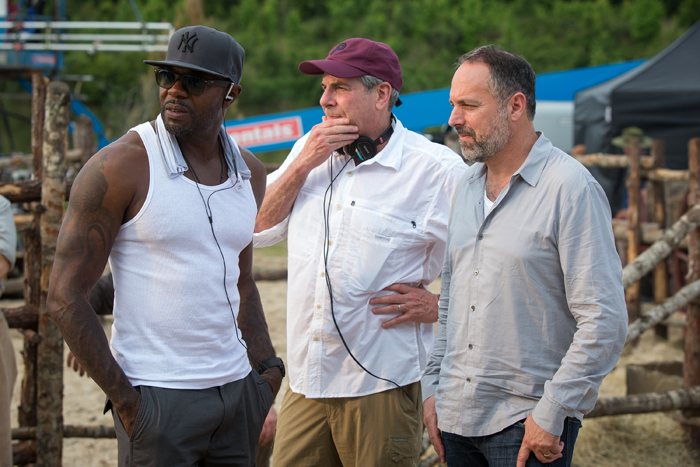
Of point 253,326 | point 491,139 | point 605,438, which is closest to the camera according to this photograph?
point 491,139

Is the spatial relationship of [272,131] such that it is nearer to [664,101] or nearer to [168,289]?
[664,101]

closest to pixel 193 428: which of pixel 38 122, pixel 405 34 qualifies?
pixel 38 122

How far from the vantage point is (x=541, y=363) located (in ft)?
5.94

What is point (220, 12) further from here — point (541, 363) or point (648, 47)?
point (541, 363)

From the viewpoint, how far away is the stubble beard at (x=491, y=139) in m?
1.90

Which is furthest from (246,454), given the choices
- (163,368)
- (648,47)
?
(648,47)

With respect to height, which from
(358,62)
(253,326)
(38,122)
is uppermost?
(358,62)

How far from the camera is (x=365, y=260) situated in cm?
232

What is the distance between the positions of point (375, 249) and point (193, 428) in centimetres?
93

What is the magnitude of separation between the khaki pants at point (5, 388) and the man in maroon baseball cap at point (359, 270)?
3.73ft

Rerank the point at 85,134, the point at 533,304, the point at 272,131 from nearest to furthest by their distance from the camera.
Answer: the point at 533,304 < the point at 85,134 < the point at 272,131

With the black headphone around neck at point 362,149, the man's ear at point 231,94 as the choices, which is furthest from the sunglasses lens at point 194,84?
the black headphone around neck at point 362,149

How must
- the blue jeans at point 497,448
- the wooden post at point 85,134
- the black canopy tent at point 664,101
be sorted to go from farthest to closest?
the black canopy tent at point 664,101, the wooden post at point 85,134, the blue jeans at point 497,448

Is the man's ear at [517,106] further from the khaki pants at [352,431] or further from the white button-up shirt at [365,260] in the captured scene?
the khaki pants at [352,431]
